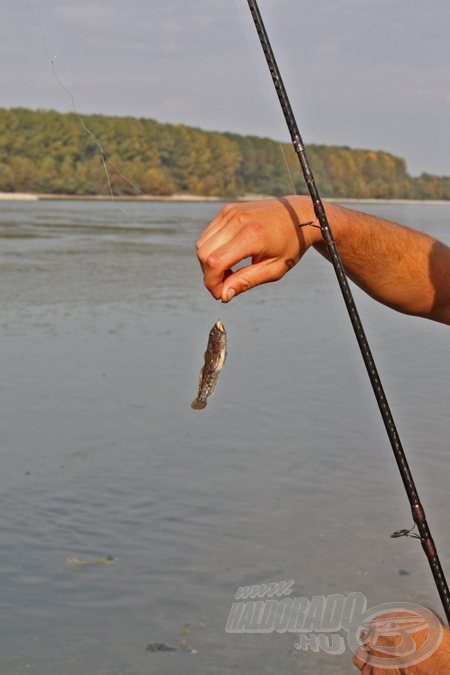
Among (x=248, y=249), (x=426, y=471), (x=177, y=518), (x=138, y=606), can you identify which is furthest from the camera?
(x=426, y=471)

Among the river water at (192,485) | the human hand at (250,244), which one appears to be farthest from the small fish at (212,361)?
the river water at (192,485)

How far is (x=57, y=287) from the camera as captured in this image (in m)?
18.7

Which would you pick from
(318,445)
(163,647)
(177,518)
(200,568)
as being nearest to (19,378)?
(318,445)

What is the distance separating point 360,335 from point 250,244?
1.38 ft

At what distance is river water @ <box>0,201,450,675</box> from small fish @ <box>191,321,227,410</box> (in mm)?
739

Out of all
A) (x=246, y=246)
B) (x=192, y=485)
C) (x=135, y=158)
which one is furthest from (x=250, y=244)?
(x=135, y=158)

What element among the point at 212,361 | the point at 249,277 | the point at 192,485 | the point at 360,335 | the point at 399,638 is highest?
the point at 249,277

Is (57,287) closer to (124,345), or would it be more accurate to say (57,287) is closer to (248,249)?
(124,345)

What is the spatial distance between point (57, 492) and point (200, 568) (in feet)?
5.11

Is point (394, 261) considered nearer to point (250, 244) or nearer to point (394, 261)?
point (394, 261)

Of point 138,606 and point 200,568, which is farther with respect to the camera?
point 200,568

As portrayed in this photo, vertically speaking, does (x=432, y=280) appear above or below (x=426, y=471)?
above

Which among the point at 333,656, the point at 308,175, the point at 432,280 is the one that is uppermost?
the point at 308,175

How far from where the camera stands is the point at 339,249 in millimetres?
2188
